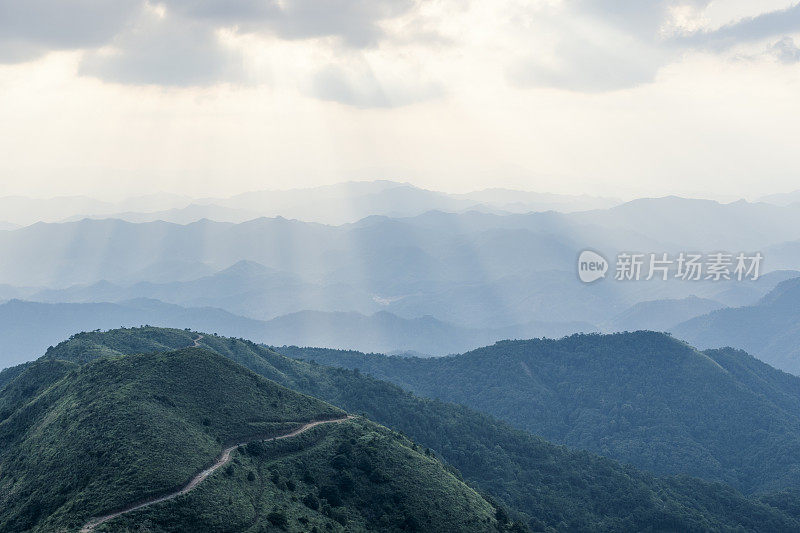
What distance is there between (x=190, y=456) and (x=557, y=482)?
11723cm

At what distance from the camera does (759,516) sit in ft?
545

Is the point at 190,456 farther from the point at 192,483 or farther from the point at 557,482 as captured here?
the point at 557,482

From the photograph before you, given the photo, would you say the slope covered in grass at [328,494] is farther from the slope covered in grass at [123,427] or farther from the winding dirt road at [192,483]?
the slope covered in grass at [123,427]

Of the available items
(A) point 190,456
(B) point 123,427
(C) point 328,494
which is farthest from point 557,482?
(B) point 123,427

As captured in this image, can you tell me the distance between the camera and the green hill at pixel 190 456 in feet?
272

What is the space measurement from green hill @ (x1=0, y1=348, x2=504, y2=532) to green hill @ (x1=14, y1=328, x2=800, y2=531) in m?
54.0

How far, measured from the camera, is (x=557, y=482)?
180 meters

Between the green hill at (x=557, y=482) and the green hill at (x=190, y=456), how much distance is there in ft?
177

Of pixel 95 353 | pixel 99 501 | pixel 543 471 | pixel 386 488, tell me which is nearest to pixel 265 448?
pixel 386 488

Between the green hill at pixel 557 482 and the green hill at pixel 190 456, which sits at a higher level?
the green hill at pixel 190 456

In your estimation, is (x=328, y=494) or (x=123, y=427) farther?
(x=328, y=494)

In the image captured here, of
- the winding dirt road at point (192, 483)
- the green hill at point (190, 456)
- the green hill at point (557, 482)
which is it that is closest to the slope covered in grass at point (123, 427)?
the green hill at point (190, 456)

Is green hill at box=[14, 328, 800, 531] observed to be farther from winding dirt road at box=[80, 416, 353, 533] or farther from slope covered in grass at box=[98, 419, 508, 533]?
winding dirt road at box=[80, 416, 353, 533]

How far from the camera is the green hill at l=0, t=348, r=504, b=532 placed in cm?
8288
